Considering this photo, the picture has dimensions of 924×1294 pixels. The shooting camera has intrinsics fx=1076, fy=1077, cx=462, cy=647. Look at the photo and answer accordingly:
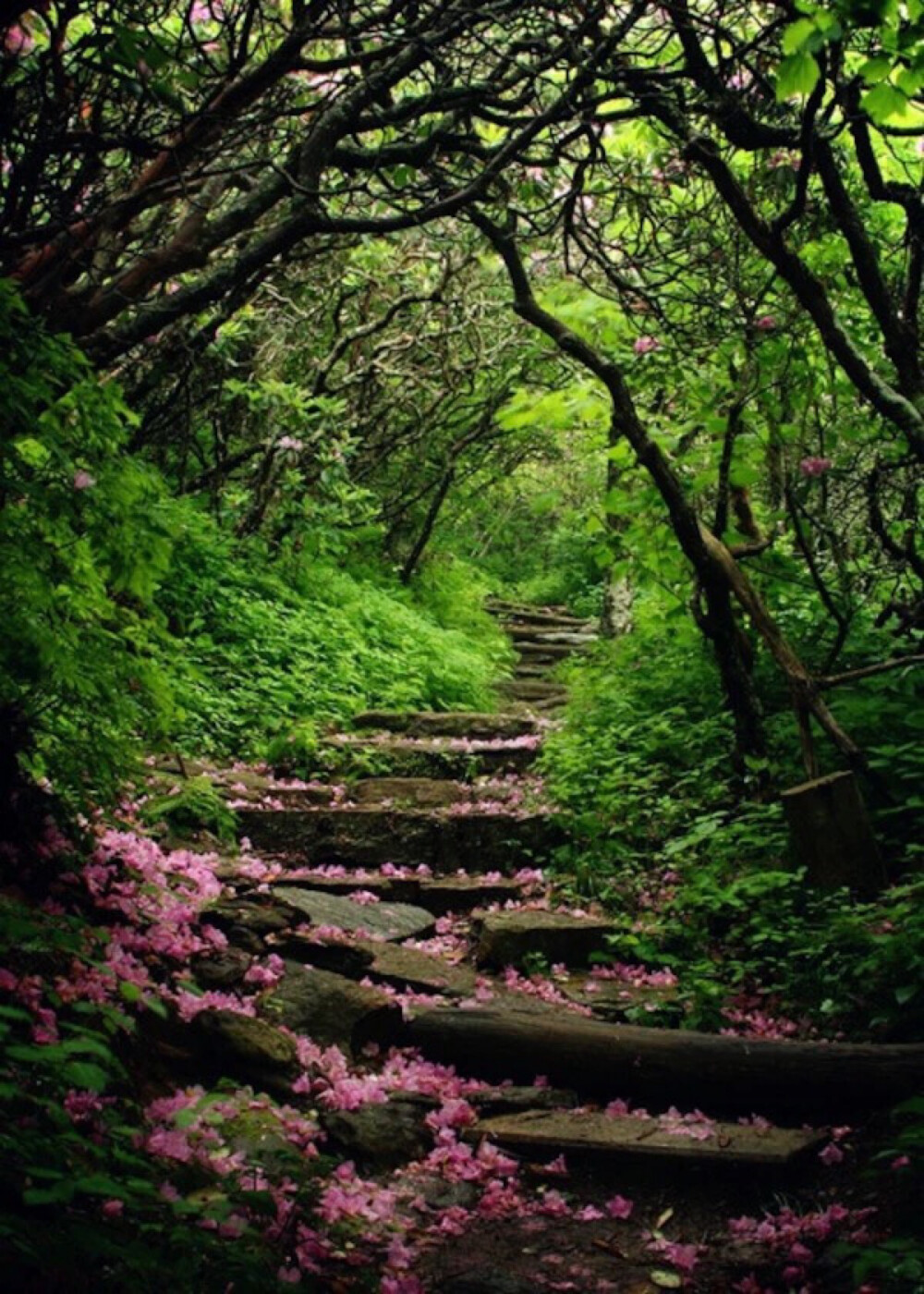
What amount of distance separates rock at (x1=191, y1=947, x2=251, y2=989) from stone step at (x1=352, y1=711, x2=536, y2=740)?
5363 mm

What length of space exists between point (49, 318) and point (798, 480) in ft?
13.5

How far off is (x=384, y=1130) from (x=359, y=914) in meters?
1.97

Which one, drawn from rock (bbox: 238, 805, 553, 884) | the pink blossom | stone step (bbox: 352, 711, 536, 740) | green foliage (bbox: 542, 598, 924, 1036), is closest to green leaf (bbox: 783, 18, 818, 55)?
green foliage (bbox: 542, 598, 924, 1036)

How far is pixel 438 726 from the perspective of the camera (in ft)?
31.6

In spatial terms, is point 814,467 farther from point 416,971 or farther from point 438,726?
point 438,726

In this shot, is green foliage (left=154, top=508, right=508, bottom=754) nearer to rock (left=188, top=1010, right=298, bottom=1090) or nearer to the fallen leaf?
rock (left=188, top=1010, right=298, bottom=1090)

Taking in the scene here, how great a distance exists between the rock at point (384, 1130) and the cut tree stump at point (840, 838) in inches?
88.8

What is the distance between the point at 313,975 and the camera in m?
4.37

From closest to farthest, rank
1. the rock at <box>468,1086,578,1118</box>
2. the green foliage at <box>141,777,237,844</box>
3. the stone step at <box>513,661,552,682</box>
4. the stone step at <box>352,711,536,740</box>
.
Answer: the rock at <box>468,1086,578,1118</box> < the green foliage at <box>141,777,237,844</box> < the stone step at <box>352,711,536,740</box> < the stone step at <box>513,661,552,682</box>

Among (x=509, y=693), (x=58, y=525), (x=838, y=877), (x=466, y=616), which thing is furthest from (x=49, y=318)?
(x=466, y=616)

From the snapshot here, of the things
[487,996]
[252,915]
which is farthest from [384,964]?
[252,915]

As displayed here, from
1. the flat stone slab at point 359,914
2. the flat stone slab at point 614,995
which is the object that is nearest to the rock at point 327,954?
the flat stone slab at point 359,914

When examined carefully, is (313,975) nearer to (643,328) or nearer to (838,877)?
(838,877)

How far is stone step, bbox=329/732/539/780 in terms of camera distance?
833cm
